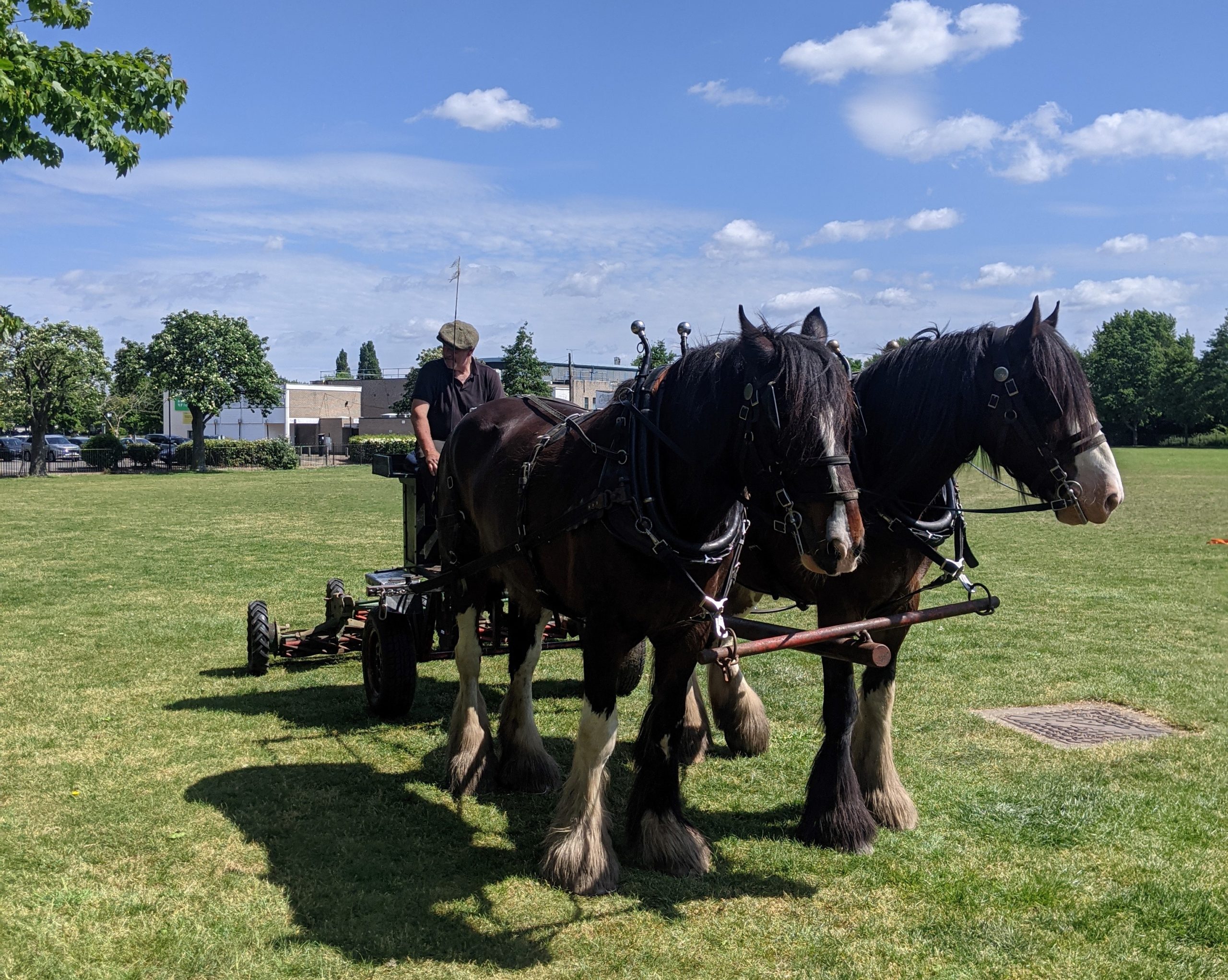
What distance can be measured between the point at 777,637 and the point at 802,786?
82.4 inches

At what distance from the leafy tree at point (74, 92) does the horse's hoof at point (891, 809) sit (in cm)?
767

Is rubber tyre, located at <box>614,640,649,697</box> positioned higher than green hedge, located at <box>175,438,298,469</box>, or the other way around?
green hedge, located at <box>175,438,298,469</box>

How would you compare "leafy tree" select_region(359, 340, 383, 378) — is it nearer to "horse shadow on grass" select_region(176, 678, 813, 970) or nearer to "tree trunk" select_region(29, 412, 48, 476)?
"tree trunk" select_region(29, 412, 48, 476)

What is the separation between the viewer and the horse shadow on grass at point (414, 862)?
12.7ft

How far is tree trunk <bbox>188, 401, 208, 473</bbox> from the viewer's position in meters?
47.2

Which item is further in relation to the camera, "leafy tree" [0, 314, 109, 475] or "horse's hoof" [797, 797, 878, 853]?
"leafy tree" [0, 314, 109, 475]

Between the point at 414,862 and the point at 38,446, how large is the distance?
43806mm

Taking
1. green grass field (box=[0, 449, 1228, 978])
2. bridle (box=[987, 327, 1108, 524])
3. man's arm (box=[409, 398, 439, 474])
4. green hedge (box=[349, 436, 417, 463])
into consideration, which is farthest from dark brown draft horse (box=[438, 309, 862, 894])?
green hedge (box=[349, 436, 417, 463])

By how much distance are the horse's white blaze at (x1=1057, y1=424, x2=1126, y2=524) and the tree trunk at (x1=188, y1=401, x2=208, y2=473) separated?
47836 mm

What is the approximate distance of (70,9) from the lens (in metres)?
8.45

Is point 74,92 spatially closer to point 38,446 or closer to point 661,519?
point 661,519

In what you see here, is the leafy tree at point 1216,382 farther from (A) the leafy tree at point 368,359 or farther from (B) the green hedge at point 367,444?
(A) the leafy tree at point 368,359

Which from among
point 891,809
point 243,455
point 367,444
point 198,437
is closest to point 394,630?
point 891,809

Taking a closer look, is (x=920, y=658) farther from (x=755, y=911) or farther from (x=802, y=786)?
(x=755, y=911)
